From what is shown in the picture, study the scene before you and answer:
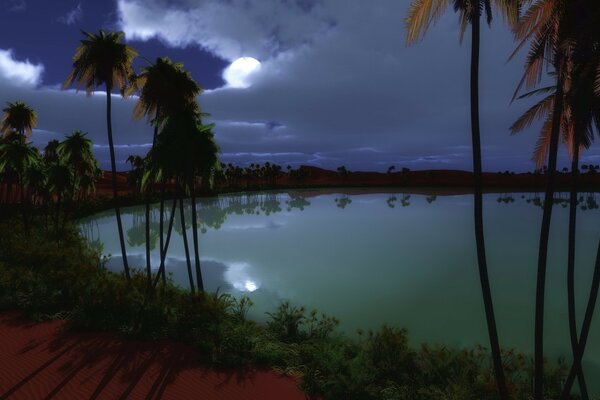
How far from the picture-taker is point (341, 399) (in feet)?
32.7

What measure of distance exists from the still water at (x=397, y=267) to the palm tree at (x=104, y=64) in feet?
41.1

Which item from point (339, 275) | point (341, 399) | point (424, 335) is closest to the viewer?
point (341, 399)

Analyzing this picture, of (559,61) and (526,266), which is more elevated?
(559,61)

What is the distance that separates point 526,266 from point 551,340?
44.9ft

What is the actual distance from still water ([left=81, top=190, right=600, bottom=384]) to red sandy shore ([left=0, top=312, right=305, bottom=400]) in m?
7.33

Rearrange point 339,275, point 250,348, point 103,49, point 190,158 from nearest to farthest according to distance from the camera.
Result: point 250,348 < point 190,158 < point 103,49 < point 339,275

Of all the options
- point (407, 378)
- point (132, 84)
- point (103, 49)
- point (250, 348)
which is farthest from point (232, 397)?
point (103, 49)

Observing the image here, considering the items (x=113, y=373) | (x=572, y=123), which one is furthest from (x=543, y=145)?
(x=113, y=373)

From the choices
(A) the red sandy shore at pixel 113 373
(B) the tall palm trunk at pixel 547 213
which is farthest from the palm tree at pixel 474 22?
(A) the red sandy shore at pixel 113 373

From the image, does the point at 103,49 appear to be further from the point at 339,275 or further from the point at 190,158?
the point at 339,275

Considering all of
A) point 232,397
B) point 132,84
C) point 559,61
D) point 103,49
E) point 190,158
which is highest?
point 103,49

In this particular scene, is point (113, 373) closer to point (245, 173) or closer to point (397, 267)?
point (397, 267)

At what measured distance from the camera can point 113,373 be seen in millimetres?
11016

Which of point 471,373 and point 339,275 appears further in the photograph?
point 339,275
